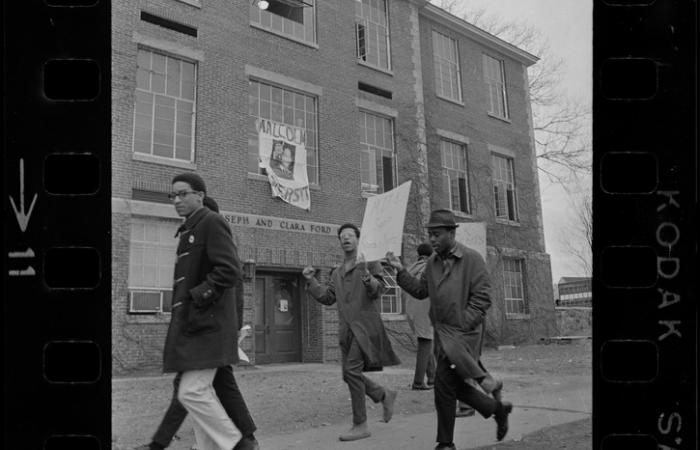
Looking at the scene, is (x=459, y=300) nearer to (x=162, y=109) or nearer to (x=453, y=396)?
(x=453, y=396)

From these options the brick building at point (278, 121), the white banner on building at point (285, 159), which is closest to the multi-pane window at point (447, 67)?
the brick building at point (278, 121)

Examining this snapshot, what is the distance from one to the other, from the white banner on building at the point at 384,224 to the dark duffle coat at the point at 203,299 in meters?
1.16

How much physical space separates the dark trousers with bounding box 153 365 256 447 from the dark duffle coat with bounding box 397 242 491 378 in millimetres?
1487

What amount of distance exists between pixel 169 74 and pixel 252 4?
8.64ft

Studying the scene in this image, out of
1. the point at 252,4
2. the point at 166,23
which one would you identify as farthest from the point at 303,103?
the point at 166,23

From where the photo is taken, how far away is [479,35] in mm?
2963

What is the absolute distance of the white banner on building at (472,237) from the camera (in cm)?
520

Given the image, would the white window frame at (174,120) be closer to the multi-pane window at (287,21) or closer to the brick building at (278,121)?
the brick building at (278,121)

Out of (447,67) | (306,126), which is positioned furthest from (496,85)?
(306,126)

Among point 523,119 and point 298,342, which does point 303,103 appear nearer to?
point 298,342

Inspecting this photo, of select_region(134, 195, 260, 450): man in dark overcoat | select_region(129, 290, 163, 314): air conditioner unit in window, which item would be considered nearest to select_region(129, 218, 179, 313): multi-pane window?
select_region(129, 290, 163, 314): air conditioner unit in window

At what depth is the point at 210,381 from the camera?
3826mm
